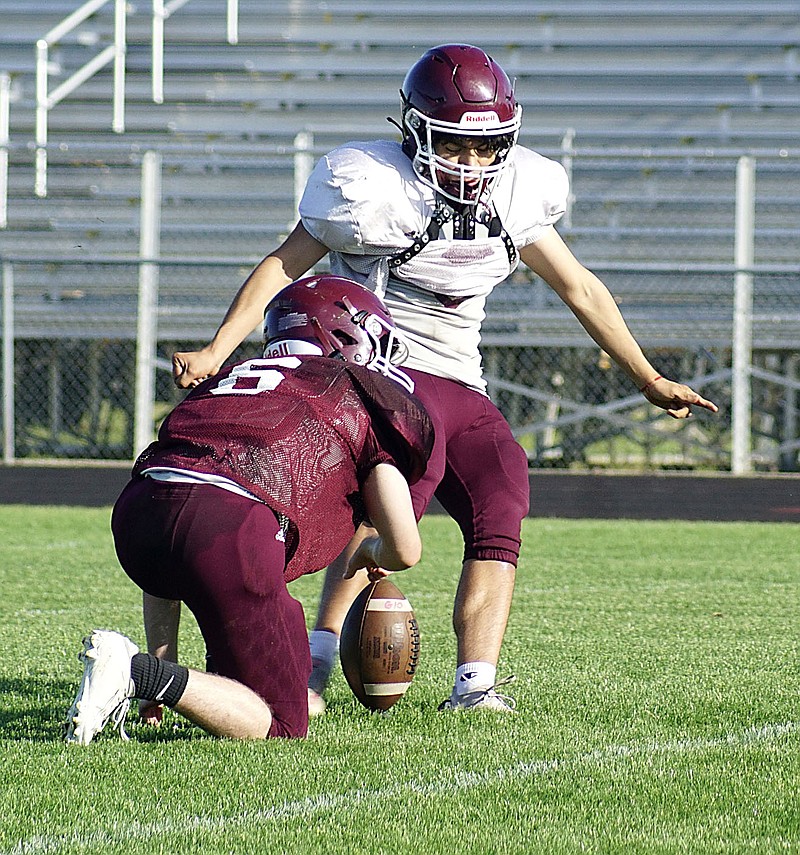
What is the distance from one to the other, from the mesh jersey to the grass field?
481mm

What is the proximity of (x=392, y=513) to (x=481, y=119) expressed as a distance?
1067mm

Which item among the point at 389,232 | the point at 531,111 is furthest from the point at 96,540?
the point at 531,111

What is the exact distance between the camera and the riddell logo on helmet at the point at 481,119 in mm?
3348

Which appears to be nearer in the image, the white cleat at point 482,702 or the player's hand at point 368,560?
the player's hand at point 368,560

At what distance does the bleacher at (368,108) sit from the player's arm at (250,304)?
8764mm

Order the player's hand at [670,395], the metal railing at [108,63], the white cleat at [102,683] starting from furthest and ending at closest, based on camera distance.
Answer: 1. the metal railing at [108,63]
2. the player's hand at [670,395]
3. the white cleat at [102,683]

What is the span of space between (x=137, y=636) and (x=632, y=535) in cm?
413

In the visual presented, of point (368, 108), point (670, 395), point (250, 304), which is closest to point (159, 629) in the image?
point (250, 304)

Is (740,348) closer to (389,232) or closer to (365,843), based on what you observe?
(389,232)

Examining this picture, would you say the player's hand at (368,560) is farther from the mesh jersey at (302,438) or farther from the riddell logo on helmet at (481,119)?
the riddell logo on helmet at (481,119)

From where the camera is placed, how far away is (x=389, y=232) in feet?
11.3

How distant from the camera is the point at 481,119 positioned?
3357 millimetres

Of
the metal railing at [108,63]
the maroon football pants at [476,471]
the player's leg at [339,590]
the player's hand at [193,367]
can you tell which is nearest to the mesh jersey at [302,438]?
the player's hand at [193,367]

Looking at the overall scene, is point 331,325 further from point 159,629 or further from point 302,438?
point 159,629
